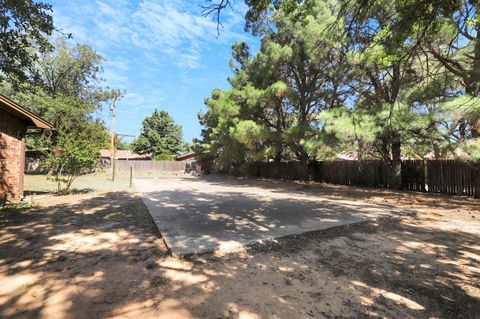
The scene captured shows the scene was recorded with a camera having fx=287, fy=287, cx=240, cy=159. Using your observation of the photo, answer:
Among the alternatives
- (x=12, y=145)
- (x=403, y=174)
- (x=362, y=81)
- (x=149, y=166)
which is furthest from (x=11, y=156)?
(x=149, y=166)

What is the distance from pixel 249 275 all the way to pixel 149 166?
3672cm

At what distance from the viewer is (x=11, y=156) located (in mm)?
9008

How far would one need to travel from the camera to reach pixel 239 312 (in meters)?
2.68

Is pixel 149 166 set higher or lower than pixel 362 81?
lower

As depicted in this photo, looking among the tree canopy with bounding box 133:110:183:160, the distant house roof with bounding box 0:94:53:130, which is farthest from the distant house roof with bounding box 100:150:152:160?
the distant house roof with bounding box 0:94:53:130

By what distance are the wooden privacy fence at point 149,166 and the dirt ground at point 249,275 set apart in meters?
32.5

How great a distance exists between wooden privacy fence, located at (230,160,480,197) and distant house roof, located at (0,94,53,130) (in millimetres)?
13958

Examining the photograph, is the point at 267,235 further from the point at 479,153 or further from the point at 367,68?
the point at 367,68

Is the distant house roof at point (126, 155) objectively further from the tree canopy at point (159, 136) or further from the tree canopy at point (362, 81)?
the tree canopy at point (362, 81)

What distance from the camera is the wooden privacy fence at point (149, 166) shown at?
3703 cm

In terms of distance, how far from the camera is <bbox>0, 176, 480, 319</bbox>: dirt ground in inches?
108

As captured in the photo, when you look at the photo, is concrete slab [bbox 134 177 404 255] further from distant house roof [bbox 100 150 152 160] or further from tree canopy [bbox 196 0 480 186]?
distant house roof [bbox 100 150 152 160]

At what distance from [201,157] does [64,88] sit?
1490 centimetres

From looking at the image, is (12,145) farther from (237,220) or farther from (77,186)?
(237,220)
